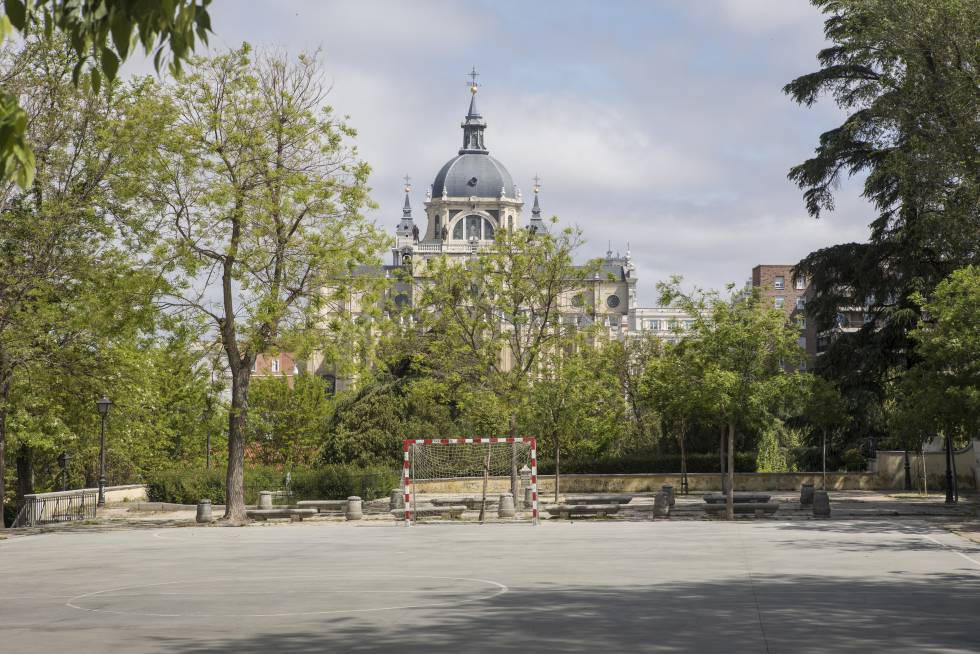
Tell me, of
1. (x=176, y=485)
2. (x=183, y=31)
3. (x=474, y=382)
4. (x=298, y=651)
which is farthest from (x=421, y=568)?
(x=176, y=485)

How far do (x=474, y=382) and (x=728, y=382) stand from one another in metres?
11.7

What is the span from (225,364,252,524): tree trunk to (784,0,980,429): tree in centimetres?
1822

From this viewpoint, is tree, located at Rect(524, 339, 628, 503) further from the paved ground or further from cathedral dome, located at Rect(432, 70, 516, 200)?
cathedral dome, located at Rect(432, 70, 516, 200)

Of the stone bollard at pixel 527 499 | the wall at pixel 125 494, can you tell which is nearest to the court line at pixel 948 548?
the stone bollard at pixel 527 499

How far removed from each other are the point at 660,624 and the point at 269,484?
39.2m

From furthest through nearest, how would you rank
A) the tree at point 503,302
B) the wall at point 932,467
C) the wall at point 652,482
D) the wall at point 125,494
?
1. the wall at point 652,482
2. the wall at point 932,467
3. the wall at point 125,494
4. the tree at point 503,302

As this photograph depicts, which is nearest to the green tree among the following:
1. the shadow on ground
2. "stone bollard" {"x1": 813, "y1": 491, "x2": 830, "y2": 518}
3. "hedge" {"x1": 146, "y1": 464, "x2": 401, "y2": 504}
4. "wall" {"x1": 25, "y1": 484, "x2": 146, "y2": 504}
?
"hedge" {"x1": 146, "y1": 464, "x2": 401, "y2": 504}

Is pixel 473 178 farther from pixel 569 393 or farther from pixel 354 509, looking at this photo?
pixel 354 509

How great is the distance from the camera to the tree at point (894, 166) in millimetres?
30688

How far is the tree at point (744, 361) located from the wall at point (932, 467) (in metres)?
18.2

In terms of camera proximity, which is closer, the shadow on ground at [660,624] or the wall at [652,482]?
the shadow on ground at [660,624]

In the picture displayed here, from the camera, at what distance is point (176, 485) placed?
44.8m

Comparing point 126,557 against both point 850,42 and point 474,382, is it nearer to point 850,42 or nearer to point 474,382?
point 474,382

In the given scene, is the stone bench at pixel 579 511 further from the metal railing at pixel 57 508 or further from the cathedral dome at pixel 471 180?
the cathedral dome at pixel 471 180
